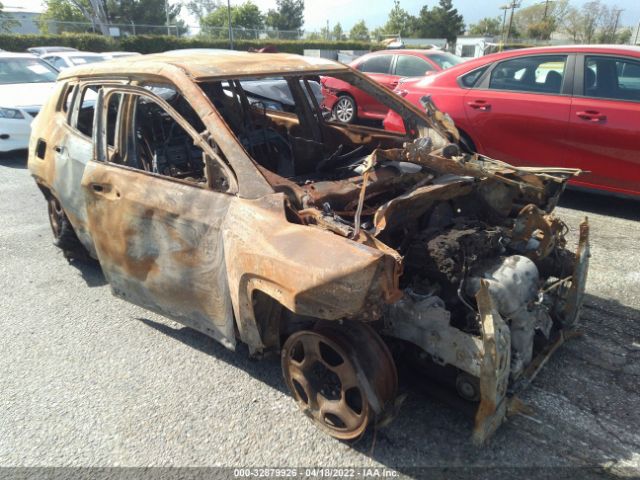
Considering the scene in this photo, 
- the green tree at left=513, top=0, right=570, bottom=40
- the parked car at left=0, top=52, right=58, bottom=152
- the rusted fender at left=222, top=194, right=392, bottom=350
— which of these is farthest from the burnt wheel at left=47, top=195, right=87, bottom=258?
the green tree at left=513, top=0, right=570, bottom=40

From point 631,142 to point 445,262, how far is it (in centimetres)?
352

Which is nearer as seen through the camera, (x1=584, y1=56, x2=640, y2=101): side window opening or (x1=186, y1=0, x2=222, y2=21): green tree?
(x1=584, y1=56, x2=640, y2=101): side window opening

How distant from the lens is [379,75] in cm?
976

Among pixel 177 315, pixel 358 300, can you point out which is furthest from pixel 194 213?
pixel 358 300

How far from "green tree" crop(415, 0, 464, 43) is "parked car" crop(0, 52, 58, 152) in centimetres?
5691

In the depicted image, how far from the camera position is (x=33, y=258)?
15.5ft

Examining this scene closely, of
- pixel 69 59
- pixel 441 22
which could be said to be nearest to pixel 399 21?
pixel 441 22

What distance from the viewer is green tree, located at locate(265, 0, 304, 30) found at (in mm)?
69000

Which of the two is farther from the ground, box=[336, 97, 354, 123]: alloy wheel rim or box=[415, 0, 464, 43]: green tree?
box=[415, 0, 464, 43]: green tree

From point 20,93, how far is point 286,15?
6738cm

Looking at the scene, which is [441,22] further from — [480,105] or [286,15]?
[480,105]

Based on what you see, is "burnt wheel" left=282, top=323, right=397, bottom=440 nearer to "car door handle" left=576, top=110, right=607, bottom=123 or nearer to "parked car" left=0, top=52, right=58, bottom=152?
"car door handle" left=576, top=110, right=607, bottom=123

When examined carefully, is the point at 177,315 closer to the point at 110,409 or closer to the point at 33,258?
the point at 110,409

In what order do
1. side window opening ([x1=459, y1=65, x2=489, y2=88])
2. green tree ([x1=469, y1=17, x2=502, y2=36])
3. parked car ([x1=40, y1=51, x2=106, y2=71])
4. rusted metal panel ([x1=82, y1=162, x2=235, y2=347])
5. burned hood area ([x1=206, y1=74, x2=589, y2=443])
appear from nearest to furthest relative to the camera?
burned hood area ([x1=206, y1=74, x2=589, y2=443]), rusted metal panel ([x1=82, y1=162, x2=235, y2=347]), side window opening ([x1=459, y1=65, x2=489, y2=88]), parked car ([x1=40, y1=51, x2=106, y2=71]), green tree ([x1=469, y1=17, x2=502, y2=36])
